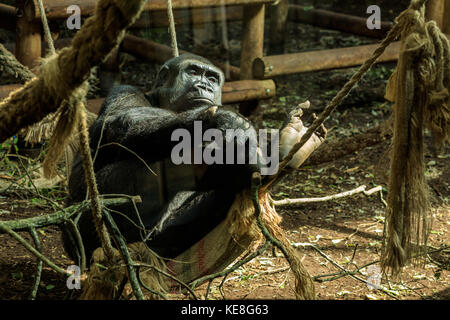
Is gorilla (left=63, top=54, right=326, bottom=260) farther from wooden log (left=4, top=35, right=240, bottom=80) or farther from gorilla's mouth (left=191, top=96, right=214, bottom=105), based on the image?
wooden log (left=4, top=35, right=240, bottom=80)

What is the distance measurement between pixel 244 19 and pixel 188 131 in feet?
9.12

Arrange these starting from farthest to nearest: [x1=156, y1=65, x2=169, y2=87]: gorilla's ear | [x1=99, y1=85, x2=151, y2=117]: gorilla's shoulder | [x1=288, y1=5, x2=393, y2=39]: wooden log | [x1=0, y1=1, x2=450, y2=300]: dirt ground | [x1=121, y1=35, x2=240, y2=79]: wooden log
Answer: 1. [x1=288, y1=5, x2=393, y2=39]: wooden log
2. [x1=121, y1=35, x2=240, y2=79]: wooden log
3. [x1=156, y1=65, x2=169, y2=87]: gorilla's ear
4. [x1=0, y1=1, x2=450, y2=300]: dirt ground
5. [x1=99, y1=85, x2=151, y2=117]: gorilla's shoulder

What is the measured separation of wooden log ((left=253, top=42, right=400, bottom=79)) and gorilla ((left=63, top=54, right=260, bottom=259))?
201 cm

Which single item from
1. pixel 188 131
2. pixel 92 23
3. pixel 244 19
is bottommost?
pixel 188 131

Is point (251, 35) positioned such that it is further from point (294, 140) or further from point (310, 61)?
point (294, 140)

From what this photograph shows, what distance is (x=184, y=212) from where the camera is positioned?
237cm

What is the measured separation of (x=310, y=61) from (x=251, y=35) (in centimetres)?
51

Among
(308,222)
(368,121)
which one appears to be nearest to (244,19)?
(368,121)

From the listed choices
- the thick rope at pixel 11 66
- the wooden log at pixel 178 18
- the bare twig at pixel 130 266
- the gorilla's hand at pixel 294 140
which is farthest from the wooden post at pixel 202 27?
the bare twig at pixel 130 266

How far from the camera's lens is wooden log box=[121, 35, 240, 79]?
4992mm

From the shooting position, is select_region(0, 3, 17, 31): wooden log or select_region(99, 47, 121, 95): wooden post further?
select_region(99, 47, 121, 95): wooden post

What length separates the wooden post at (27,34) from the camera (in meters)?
3.69

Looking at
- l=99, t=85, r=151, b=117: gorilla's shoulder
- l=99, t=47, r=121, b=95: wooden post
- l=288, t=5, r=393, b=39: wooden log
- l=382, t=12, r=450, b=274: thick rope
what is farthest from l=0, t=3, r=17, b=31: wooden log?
l=382, t=12, r=450, b=274: thick rope
